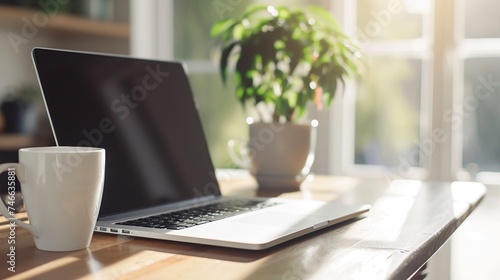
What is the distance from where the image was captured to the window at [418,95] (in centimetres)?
228

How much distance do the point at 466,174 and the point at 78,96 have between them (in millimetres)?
1737

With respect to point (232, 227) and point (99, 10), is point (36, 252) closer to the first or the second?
point (232, 227)

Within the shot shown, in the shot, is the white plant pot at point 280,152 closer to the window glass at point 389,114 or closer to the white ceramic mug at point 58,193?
the white ceramic mug at point 58,193

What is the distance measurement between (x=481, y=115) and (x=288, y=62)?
1.16 metres

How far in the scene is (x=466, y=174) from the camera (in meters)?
2.31

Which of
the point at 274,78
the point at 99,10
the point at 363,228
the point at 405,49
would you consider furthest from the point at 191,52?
the point at 363,228

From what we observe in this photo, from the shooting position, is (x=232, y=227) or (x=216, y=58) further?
(x=216, y=58)

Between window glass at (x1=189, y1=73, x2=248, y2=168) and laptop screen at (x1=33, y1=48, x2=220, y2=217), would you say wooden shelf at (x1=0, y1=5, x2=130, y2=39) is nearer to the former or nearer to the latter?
window glass at (x1=189, y1=73, x2=248, y2=168)

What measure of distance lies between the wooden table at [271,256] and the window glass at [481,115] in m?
1.39

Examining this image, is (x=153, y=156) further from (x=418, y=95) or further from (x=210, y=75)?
(x=210, y=75)

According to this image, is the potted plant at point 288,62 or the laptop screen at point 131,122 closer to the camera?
the laptop screen at point 131,122

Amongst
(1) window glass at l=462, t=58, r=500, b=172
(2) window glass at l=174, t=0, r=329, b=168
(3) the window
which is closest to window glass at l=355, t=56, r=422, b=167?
(3) the window

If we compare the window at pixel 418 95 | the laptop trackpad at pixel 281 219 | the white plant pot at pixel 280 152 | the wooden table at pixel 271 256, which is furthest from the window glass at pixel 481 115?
the laptop trackpad at pixel 281 219

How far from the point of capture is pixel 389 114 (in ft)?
7.98
